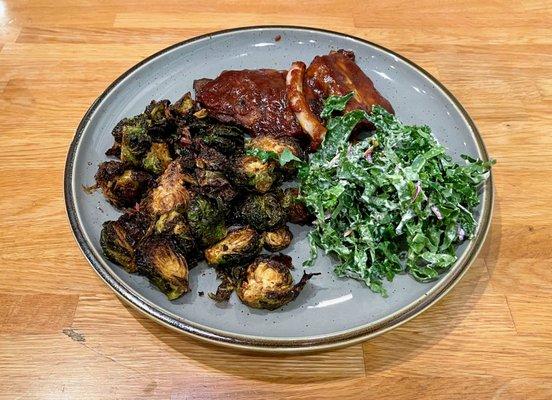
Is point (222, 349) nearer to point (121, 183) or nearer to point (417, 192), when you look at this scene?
point (121, 183)

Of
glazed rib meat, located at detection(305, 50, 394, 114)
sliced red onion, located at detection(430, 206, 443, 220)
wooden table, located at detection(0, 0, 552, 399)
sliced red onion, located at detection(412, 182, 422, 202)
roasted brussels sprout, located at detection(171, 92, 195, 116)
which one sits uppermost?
glazed rib meat, located at detection(305, 50, 394, 114)

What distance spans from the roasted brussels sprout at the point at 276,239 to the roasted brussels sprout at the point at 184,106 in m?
1.04

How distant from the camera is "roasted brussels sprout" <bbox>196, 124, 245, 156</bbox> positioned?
9.73ft

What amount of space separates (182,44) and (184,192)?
147cm

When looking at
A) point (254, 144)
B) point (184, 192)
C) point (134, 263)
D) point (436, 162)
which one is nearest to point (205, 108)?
point (254, 144)

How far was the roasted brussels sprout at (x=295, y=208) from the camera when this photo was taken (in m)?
2.80

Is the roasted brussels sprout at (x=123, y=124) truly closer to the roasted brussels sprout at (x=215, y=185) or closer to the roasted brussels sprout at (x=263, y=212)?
the roasted brussels sprout at (x=215, y=185)

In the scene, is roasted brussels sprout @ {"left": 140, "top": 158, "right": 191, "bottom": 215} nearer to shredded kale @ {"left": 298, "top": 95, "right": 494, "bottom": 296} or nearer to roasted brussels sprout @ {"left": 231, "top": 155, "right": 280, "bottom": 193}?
roasted brussels sprout @ {"left": 231, "top": 155, "right": 280, "bottom": 193}

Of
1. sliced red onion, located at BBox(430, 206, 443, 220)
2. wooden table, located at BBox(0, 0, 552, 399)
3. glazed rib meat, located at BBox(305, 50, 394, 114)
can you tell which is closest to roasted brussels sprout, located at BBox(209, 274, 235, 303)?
wooden table, located at BBox(0, 0, 552, 399)

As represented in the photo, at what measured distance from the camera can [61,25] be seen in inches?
173

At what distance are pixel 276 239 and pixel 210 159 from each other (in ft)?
2.07

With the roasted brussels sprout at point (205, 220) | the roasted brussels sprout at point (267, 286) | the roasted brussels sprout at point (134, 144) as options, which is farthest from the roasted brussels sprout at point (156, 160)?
the roasted brussels sprout at point (267, 286)

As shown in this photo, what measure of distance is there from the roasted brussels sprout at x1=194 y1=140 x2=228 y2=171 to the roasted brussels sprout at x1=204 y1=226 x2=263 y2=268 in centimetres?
44

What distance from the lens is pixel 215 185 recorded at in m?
2.77
